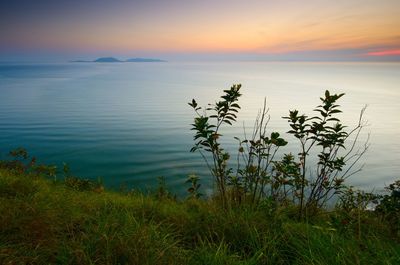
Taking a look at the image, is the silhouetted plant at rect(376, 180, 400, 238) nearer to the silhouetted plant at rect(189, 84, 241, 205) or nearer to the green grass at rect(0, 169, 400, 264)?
the green grass at rect(0, 169, 400, 264)

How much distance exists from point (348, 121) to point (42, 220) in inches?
1447

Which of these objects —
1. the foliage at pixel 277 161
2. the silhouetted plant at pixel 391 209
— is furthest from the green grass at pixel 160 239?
the silhouetted plant at pixel 391 209

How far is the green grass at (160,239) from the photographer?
129 inches

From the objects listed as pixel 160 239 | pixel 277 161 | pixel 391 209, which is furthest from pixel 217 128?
pixel 391 209

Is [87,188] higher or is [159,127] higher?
[87,188]

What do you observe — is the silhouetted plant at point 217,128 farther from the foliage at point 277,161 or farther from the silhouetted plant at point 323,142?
the silhouetted plant at point 323,142

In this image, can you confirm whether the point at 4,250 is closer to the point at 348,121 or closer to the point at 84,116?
the point at 84,116

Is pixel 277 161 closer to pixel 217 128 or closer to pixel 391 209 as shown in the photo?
pixel 217 128

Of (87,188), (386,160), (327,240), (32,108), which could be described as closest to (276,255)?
(327,240)

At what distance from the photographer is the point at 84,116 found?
1268 inches

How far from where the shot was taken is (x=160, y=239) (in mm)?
3725

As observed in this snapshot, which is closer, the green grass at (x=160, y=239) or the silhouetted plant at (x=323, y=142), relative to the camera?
the green grass at (x=160, y=239)

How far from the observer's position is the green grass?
327cm

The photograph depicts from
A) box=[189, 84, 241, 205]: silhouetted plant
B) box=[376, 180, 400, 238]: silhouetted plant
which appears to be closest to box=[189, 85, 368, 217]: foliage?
box=[189, 84, 241, 205]: silhouetted plant
